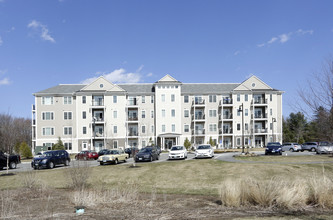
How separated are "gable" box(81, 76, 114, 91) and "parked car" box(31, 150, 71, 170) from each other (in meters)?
28.8

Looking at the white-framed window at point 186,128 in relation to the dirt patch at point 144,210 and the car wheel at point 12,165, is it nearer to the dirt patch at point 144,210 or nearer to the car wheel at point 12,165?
the car wheel at point 12,165

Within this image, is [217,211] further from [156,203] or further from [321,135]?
[321,135]

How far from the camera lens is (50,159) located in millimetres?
27859

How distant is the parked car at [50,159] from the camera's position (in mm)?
27212

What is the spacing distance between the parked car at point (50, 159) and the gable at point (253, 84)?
41357mm

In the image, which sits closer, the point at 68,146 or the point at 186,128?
the point at 68,146

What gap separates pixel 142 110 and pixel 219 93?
16387 mm

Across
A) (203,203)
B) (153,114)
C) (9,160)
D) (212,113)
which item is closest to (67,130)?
(153,114)

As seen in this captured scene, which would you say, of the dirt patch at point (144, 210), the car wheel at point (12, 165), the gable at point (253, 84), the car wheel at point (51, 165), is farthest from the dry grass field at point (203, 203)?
the gable at point (253, 84)

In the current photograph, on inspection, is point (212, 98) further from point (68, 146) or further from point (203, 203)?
point (203, 203)

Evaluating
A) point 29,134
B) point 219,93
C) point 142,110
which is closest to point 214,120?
point 219,93

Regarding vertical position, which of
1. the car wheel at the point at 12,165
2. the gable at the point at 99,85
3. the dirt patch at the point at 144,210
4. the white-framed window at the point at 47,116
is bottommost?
the car wheel at the point at 12,165

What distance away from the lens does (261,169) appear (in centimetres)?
2044

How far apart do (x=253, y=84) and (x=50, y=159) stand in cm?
4536
